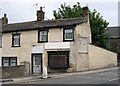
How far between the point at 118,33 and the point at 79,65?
125ft

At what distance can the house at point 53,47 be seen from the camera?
3425 centimetres

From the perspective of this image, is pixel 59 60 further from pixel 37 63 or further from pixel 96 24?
pixel 96 24

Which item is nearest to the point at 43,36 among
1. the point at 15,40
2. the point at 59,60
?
the point at 59,60

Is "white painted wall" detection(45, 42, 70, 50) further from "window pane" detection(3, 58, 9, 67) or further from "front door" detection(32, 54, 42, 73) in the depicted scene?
"window pane" detection(3, 58, 9, 67)

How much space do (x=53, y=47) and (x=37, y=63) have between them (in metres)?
2.96

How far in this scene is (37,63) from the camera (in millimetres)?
36031

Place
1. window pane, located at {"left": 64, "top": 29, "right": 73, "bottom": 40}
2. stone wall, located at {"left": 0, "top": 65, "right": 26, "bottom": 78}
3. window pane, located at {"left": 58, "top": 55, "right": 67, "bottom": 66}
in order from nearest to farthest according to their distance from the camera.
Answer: stone wall, located at {"left": 0, "top": 65, "right": 26, "bottom": 78}, window pane, located at {"left": 58, "top": 55, "right": 67, "bottom": 66}, window pane, located at {"left": 64, "top": 29, "right": 73, "bottom": 40}

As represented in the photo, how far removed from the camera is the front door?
1404 inches

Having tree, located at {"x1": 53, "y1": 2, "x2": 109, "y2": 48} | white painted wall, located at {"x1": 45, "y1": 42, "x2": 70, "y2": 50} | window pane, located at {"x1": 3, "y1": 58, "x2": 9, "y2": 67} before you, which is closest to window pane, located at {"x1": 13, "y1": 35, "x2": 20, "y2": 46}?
window pane, located at {"x1": 3, "y1": 58, "x2": 9, "y2": 67}

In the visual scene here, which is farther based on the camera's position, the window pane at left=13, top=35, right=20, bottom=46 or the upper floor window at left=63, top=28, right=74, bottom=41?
the window pane at left=13, top=35, right=20, bottom=46

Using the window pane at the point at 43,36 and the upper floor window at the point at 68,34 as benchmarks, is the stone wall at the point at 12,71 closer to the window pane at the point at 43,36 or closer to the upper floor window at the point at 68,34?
the window pane at the point at 43,36

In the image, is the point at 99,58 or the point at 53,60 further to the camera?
the point at 99,58

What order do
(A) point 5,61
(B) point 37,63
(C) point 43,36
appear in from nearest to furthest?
(B) point 37,63 → (C) point 43,36 → (A) point 5,61

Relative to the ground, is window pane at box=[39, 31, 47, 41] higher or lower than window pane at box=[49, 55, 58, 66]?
higher
